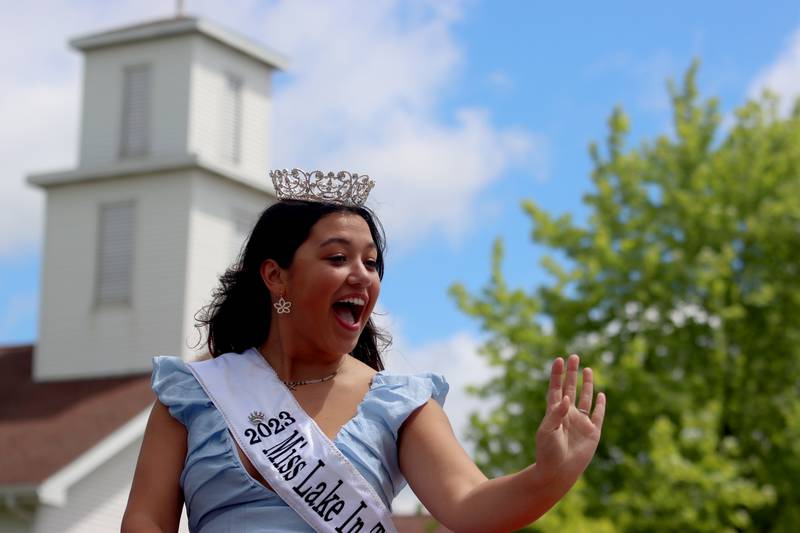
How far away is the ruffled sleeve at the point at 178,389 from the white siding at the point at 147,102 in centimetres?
2215

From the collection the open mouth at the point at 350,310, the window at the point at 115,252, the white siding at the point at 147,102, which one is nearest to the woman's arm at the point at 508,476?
the open mouth at the point at 350,310

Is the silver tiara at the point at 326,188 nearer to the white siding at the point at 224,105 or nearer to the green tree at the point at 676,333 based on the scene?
the green tree at the point at 676,333

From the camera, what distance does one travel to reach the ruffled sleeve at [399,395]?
361 cm

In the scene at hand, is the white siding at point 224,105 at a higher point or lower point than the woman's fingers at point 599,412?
higher

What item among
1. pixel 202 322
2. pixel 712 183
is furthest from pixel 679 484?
pixel 202 322

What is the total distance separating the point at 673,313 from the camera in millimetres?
22078

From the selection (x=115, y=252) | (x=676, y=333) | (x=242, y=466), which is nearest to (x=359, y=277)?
(x=242, y=466)

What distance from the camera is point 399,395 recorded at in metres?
3.64

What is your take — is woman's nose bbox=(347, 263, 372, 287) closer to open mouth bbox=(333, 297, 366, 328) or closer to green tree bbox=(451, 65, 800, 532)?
open mouth bbox=(333, 297, 366, 328)

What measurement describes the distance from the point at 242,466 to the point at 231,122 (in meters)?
23.2

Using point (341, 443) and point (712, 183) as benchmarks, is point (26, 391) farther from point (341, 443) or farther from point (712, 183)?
point (341, 443)

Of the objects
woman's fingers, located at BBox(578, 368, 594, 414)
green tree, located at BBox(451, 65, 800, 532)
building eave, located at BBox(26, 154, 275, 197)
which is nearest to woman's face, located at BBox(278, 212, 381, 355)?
woman's fingers, located at BBox(578, 368, 594, 414)

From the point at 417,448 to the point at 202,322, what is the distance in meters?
0.79

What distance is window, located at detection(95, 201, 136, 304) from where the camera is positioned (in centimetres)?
2592
